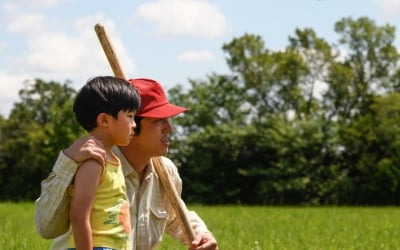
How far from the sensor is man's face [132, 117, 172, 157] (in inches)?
161

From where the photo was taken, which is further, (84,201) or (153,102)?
(153,102)

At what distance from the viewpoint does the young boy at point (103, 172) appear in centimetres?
329

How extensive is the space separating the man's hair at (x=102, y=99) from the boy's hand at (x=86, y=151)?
0.27ft

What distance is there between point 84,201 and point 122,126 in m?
0.33

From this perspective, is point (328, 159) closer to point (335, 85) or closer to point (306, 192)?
point (306, 192)

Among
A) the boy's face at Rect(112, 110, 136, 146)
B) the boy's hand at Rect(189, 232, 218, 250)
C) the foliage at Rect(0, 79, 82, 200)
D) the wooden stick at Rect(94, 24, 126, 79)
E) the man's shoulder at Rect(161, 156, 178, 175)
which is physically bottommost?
the boy's hand at Rect(189, 232, 218, 250)

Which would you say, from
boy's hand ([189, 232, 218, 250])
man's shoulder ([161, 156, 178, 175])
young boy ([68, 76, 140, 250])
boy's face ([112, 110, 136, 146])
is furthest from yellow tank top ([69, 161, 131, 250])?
man's shoulder ([161, 156, 178, 175])

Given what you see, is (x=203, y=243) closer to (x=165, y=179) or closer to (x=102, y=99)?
(x=165, y=179)

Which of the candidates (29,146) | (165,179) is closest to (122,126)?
(165,179)

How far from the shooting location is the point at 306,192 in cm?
4034

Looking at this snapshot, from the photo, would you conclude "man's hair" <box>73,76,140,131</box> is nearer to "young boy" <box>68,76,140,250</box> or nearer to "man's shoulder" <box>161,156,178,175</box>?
"young boy" <box>68,76,140,250</box>

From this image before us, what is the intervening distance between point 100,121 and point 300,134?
39478mm

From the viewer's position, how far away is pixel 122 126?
3.41 m

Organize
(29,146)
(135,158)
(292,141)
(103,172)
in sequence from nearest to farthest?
(103,172) < (135,158) < (292,141) < (29,146)
